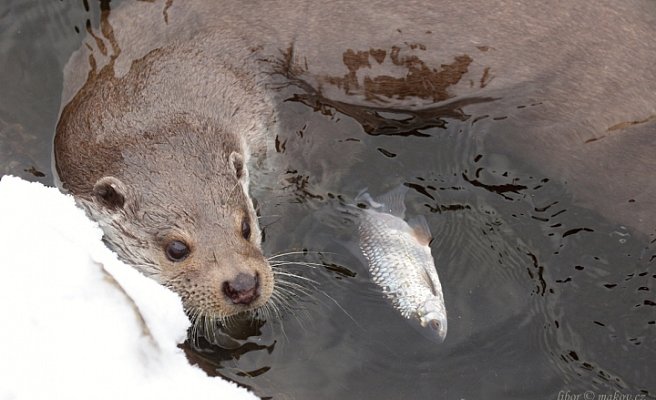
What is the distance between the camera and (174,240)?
356 centimetres

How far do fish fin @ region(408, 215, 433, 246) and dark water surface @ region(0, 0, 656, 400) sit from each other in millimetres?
212

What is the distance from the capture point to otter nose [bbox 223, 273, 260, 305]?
337cm

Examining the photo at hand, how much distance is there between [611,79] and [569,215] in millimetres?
714

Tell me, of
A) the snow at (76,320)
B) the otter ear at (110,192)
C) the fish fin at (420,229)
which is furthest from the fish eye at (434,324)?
the otter ear at (110,192)

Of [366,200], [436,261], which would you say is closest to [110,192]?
[366,200]

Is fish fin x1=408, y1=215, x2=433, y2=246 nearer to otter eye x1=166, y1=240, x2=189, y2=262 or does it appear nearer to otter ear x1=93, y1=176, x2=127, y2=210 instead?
otter eye x1=166, y1=240, x2=189, y2=262

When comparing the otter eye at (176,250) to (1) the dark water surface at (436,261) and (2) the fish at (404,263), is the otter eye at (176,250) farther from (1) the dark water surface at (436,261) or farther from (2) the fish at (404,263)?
(2) the fish at (404,263)

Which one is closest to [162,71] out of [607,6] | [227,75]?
[227,75]

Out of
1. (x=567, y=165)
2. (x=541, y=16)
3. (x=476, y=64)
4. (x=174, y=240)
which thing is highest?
(x=541, y=16)

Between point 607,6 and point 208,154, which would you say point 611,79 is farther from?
point 208,154

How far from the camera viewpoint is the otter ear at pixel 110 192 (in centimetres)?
364

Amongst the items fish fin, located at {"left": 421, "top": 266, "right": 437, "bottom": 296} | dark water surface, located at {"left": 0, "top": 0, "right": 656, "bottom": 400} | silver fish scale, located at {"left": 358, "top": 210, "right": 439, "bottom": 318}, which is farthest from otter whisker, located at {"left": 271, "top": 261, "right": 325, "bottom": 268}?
fish fin, located at {"left": 421, "top": 266, "right": 437, "bottom": 296}

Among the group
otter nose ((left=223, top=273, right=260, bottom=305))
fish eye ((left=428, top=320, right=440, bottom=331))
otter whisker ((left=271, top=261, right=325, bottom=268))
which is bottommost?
otter whisker ((left=271, top=261, right=325, bottom=268))

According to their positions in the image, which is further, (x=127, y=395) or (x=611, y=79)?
(x=611, y=79)
